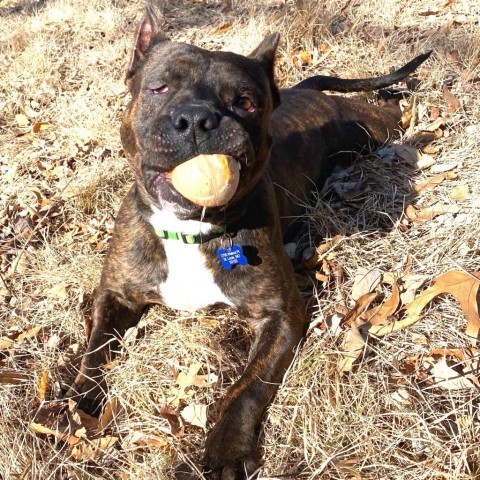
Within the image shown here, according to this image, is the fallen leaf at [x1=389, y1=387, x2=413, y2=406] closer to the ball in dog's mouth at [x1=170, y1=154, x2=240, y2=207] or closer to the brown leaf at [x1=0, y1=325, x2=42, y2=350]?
the ball in dog's mouth at [x1=170, y1=154, x2=240, y2=207]

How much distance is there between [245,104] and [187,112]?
0.58 m

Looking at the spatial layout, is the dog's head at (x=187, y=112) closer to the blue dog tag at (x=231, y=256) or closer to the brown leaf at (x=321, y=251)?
the blue dog tag at (x=231, y=256)

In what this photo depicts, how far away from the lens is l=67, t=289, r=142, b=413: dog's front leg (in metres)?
3.35

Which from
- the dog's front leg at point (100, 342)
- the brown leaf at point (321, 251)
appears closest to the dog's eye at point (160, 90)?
the dog's front leg at point (100, 342)

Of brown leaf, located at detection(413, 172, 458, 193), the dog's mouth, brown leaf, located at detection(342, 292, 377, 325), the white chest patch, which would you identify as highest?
the dog's mouth

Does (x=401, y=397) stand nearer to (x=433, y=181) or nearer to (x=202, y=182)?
(x=202, y=182)

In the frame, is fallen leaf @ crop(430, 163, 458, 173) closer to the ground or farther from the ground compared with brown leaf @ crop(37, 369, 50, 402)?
closer to the ground

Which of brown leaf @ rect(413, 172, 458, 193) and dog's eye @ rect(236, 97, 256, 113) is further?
brown leaf @ rect(413, 172, 458, 193)

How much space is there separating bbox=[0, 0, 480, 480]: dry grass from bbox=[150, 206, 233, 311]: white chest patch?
0.28 m

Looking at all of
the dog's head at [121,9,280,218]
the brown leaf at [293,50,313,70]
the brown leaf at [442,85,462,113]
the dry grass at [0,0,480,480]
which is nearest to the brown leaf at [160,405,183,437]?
the dry grass at [0,0,480,480]

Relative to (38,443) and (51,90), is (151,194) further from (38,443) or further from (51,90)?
(51,90)

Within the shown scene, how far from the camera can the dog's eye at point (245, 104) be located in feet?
10.9

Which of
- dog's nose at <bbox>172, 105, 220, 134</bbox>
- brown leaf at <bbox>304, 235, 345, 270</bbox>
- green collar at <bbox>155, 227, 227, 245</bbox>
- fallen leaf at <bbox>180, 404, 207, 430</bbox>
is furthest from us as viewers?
brown leaf at <bbox>304, 235, 345, 270</bbox>

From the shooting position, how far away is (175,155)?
2.90 meters
